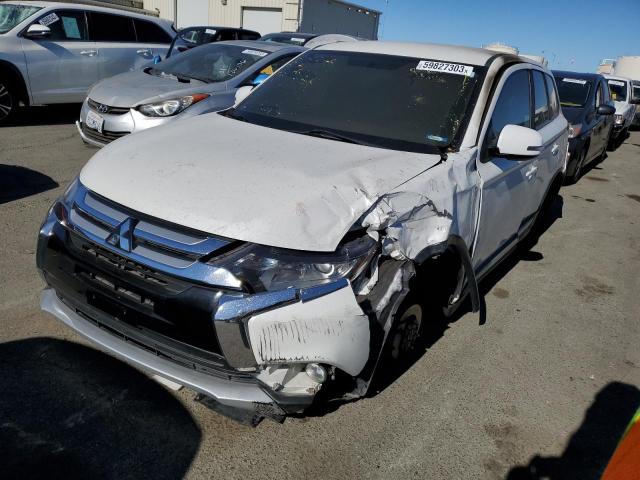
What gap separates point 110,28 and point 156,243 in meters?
8.45

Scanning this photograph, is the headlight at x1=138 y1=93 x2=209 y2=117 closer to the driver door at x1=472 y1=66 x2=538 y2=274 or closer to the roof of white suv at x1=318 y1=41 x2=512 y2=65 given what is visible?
the roof of white suv at x1=318 y1=41 x2=512 y2=65

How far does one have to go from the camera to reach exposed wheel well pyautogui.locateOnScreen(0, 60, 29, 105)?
7.85m

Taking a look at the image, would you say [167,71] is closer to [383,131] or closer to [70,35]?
[70,35]

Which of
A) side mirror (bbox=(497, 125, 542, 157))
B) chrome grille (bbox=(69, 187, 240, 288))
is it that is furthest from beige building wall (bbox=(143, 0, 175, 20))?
chrome grille (bbox=(69, 187, 240, 288))

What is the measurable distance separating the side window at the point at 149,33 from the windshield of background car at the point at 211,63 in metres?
2.72

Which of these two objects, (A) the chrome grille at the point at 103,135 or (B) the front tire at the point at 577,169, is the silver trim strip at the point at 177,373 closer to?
(A) the chrome grille at the point at 103,135

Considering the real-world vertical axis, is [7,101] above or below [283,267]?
below

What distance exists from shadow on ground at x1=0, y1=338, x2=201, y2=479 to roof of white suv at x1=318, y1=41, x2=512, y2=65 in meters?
2.67

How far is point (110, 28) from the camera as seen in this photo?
9234mm

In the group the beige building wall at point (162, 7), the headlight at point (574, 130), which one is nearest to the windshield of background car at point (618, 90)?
the headlight at point (574, 130)

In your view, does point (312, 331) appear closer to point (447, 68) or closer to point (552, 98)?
point (447, 68)

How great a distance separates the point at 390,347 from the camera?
2.59 metres

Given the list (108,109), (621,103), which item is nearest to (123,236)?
(108,109)

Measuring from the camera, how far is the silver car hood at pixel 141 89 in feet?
20.4
